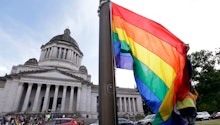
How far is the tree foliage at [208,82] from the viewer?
36312mm

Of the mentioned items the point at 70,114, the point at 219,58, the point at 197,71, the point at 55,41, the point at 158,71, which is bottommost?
the point at 70,114

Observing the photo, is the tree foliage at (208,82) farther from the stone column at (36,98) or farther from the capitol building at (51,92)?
the stone column at (36,98)

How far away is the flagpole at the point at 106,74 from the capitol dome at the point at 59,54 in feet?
150

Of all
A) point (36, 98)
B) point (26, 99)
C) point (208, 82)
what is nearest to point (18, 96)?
point (26, 99)

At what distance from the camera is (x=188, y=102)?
269cm

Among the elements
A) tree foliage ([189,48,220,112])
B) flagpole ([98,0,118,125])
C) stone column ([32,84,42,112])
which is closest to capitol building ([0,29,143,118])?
stone column ([32,84,42,112])

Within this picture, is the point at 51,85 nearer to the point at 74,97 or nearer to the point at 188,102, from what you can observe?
the point at 74,97

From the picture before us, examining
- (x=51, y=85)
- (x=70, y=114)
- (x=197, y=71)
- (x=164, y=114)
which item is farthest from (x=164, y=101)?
(x=197, y=71)

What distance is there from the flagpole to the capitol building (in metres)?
34.1

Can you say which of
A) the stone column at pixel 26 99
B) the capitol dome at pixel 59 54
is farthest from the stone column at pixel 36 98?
the capitol dome at pixel 59 54

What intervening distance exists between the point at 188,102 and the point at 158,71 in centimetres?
78

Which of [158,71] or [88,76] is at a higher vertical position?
[88,76]

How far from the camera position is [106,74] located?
1940mm

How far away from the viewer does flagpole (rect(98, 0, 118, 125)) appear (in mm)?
1709
